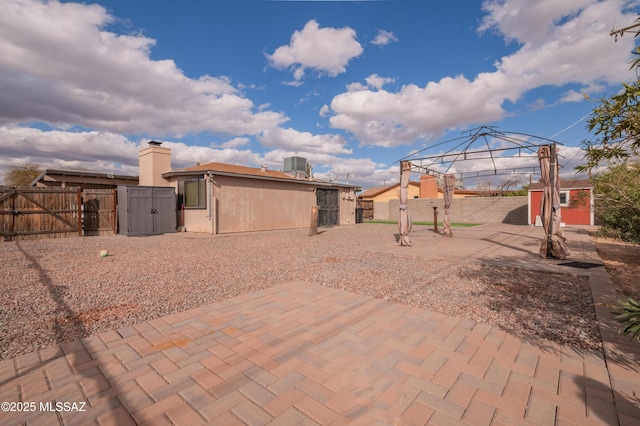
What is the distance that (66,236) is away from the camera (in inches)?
430

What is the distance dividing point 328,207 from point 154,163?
33.5 ft

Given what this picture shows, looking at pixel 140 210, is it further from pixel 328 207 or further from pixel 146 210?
pixel 328 207

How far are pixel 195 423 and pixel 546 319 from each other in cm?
404

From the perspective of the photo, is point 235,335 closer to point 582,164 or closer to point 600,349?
point 600,349

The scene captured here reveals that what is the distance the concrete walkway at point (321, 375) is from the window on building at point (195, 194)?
32.0 feet

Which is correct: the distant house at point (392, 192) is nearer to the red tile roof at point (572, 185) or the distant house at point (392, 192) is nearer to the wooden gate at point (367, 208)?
the wooden gate at point (367, 208)

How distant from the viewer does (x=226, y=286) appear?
489cm

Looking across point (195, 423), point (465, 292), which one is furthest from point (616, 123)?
point (195, 423)

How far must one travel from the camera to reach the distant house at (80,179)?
15.1 m

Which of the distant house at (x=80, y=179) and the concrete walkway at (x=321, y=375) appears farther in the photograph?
the distant house at (x=80, y=179)

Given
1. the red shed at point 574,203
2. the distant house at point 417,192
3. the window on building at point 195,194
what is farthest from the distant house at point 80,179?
the distant house at point 417,192

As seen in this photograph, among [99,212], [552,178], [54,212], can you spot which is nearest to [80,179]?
[99,212]

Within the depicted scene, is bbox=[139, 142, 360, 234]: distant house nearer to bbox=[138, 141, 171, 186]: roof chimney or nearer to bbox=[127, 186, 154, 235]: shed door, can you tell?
bbox=[138, 141, 171, 186]: roof chimney

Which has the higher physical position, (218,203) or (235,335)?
(218,203)
